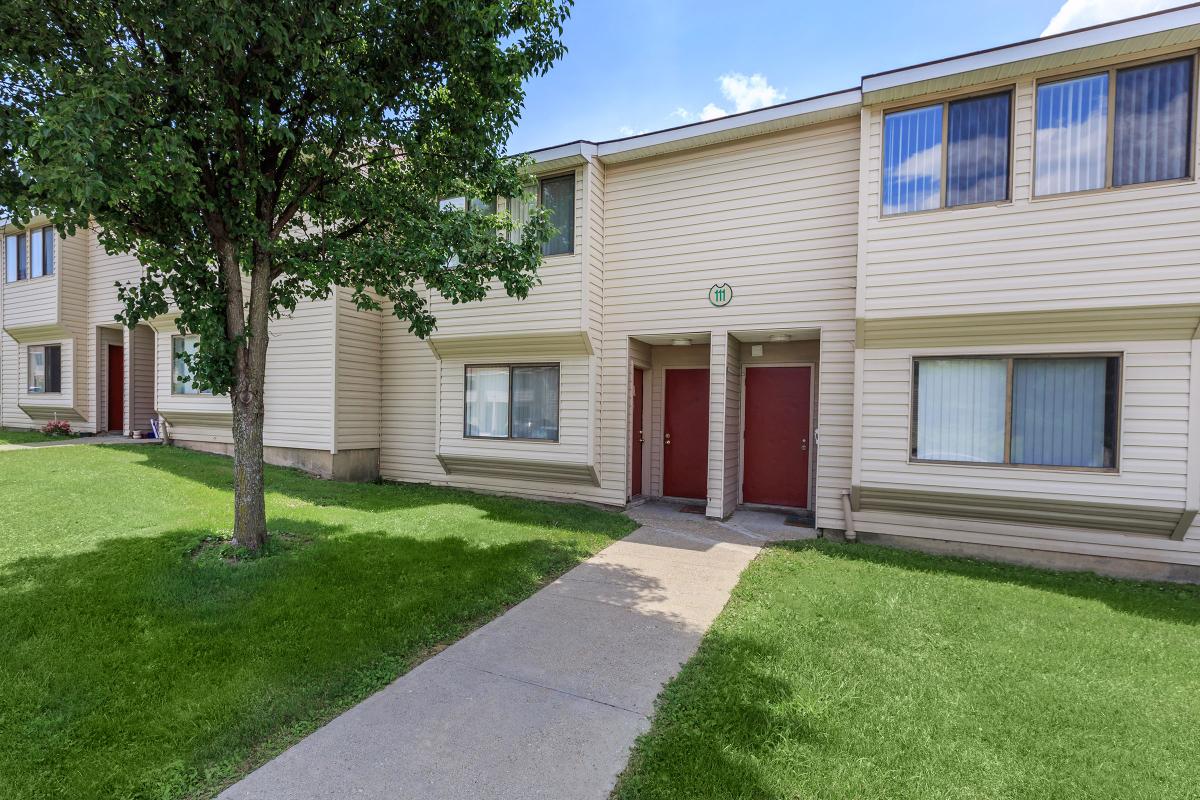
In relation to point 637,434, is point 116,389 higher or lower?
higher

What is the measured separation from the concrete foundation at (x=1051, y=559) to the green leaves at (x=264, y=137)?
599 cm

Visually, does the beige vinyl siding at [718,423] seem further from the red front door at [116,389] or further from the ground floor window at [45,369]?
the ground floor window at [45,369]

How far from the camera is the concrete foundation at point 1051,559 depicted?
5.85 metres

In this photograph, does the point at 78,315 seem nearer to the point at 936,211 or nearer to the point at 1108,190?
the point at 936,211

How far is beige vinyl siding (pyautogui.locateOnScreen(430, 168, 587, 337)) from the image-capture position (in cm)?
839

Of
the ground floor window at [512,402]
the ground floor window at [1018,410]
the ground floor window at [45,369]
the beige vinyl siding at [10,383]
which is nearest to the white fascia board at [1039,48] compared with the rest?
the ground floor window at [1018,410]

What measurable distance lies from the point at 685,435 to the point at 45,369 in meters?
18.3

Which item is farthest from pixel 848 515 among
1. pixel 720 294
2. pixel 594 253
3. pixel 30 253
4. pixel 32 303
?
pixel 30 253

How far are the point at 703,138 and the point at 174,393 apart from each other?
13.2m

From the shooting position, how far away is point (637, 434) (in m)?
9.63

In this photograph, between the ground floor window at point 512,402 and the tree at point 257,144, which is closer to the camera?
the tree at point 257,144

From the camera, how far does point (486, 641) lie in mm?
4082

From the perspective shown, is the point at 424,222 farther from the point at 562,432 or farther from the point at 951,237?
the point at 951,237

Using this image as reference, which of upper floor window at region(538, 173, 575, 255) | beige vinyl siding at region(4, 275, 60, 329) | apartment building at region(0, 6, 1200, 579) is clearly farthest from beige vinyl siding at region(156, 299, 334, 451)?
beige vinyl siding at region(4, 275, 60, 329)
